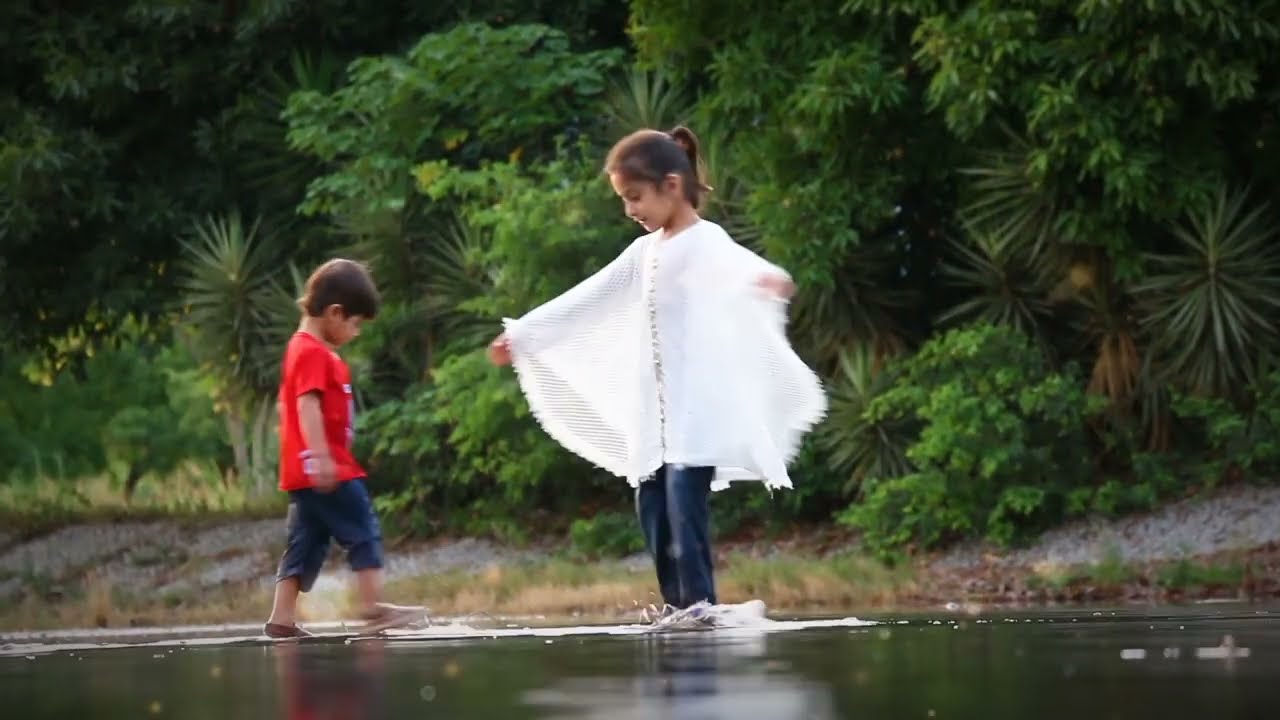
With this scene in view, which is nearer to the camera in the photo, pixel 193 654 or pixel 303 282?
pixel 193 654

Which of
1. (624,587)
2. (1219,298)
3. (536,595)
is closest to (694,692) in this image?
(624,587)

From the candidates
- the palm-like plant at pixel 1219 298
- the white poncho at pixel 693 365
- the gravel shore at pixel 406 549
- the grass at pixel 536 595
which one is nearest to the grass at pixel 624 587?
the grass at pixel 536 595

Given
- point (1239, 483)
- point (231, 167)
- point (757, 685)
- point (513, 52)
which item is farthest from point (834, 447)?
point (757, 685)

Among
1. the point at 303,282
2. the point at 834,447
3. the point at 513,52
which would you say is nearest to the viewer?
the point at 834,447

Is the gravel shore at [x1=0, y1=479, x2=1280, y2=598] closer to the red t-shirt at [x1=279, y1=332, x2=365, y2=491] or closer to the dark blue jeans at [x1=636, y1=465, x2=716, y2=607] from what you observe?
the dark blue jeans at [x1=636, y1=465, x2=716, y2=607]

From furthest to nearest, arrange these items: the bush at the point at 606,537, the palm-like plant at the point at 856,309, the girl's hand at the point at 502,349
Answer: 1. the bush at the point at 606,537
2. the palm-like plant at the point at 856,309
3. the girl's hand at the point at 502,349

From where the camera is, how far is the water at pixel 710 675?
5.73 m

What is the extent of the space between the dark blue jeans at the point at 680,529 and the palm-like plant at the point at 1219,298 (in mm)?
10816

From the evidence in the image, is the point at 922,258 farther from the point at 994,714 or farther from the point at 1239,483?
the point at 994,714

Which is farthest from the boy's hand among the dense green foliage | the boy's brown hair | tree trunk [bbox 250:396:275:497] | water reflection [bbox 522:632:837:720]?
tree trunk [bbox 250:396:275:497]

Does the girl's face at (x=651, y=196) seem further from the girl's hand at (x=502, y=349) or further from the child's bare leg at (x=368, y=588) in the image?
the child's bare leg at (x=368, y=588)

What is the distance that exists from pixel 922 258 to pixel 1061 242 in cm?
277

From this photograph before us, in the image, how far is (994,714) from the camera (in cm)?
538

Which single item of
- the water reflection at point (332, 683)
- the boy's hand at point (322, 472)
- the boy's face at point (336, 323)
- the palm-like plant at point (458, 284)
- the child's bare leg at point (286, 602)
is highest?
the palm-like plant at point (458, 284)
